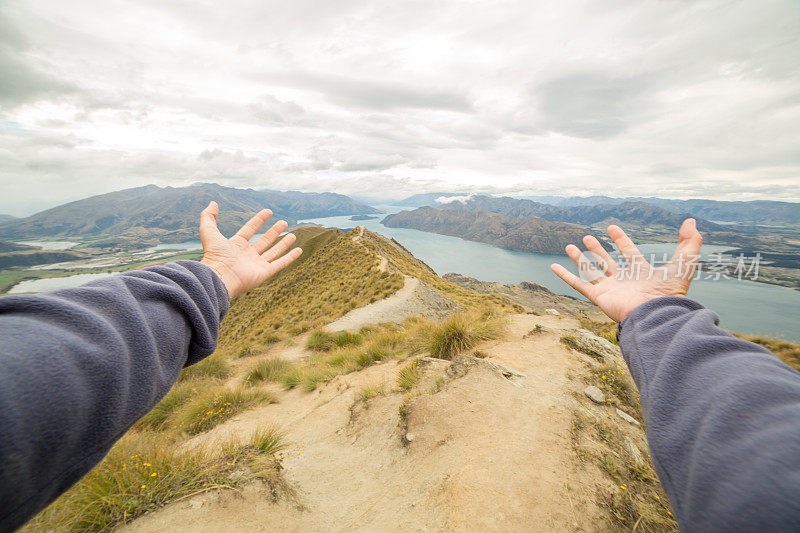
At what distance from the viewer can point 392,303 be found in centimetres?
1634

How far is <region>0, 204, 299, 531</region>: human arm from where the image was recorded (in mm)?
938

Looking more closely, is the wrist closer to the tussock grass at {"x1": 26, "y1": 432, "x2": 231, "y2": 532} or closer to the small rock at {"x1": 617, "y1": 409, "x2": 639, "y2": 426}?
the tussock grass at {"x1": 26, "y1": 432, "x2": 231, "y2": 532}

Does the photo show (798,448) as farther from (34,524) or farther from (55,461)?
(34,524)

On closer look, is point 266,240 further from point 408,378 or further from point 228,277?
point 408,378

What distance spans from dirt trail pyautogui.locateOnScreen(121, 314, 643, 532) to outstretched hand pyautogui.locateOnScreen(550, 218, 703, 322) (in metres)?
1.80

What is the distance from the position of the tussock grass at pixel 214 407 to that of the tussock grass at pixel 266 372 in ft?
5.28

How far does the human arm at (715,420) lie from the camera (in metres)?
0.90

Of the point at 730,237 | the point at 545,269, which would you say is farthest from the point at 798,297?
the point at 730,237

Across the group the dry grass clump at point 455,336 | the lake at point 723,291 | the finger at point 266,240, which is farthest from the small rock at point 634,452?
the lake at point 723,291

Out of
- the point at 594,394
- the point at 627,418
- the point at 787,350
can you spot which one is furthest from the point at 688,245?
the point at 787,350

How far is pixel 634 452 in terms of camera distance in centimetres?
317

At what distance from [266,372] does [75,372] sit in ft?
23.1

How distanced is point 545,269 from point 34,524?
525 ft

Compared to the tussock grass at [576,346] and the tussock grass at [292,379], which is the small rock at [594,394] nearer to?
the tussock grass at [576,346]
